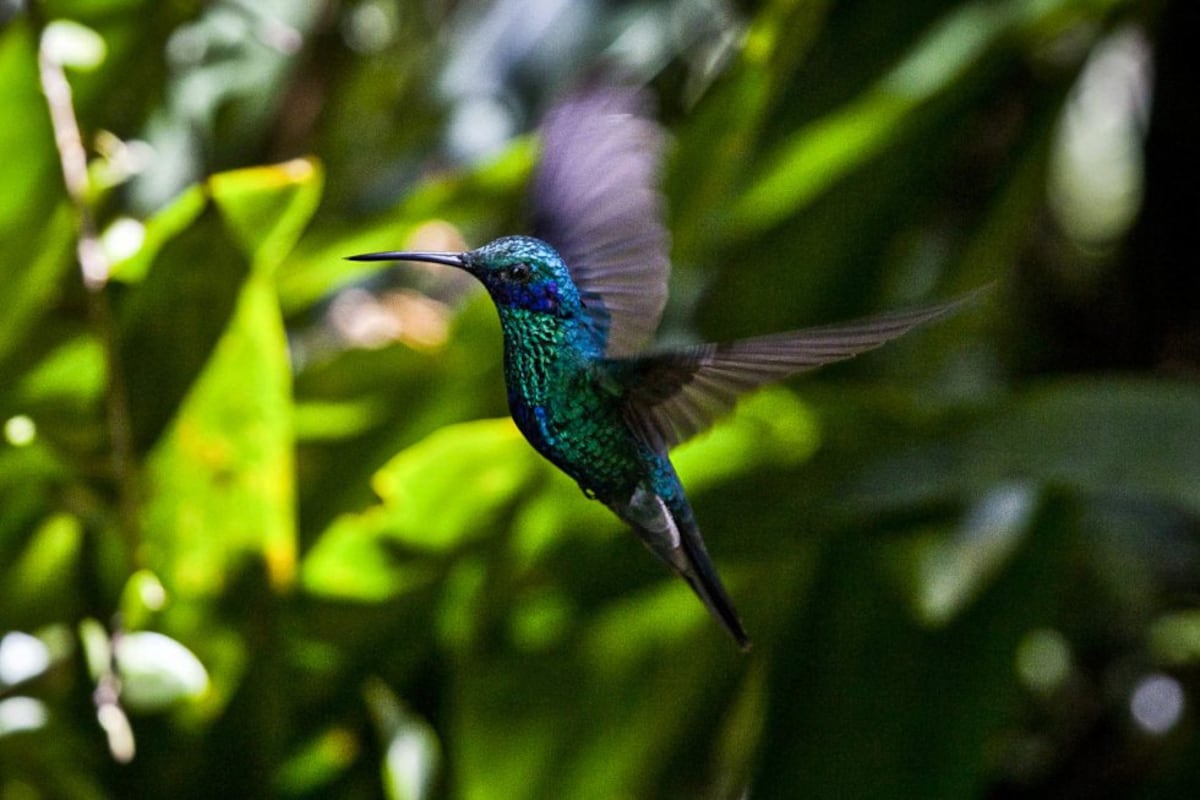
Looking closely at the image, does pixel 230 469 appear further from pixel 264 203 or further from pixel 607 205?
pixel 607 205

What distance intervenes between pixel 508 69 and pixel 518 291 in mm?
1073

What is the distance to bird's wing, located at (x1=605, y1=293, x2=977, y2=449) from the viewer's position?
46 centimetres

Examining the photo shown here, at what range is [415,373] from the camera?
42.4 inches

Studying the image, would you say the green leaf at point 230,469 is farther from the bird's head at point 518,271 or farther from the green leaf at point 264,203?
the bird's head at point 518,271

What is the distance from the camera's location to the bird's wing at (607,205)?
0.58 metres

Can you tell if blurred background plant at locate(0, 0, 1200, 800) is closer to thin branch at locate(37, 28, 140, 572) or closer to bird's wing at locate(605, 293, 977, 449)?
thin branch at locate(37, 28, 140, 572)

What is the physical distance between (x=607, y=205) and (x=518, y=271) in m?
0.10

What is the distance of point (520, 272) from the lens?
52 cm

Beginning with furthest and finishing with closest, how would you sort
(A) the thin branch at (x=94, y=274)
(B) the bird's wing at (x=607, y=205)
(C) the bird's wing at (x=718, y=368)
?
1. (A) the thin branch at (x=94, y=274)
2. (B) the bird's wing at (x=607, y=205)
3. (C) the bird's wing at (x=718, y=368)

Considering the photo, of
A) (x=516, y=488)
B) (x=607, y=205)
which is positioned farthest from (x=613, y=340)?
(x=516, y=488)

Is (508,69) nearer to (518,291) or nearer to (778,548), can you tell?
(778,548)

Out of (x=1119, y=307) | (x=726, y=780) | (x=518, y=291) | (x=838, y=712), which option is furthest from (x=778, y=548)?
(x=1119, y=307)

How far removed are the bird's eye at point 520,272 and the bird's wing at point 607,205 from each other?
3.4 inches

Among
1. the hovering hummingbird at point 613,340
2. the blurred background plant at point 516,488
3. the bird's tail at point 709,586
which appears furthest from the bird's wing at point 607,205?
the blurred background plant at point 516,488
